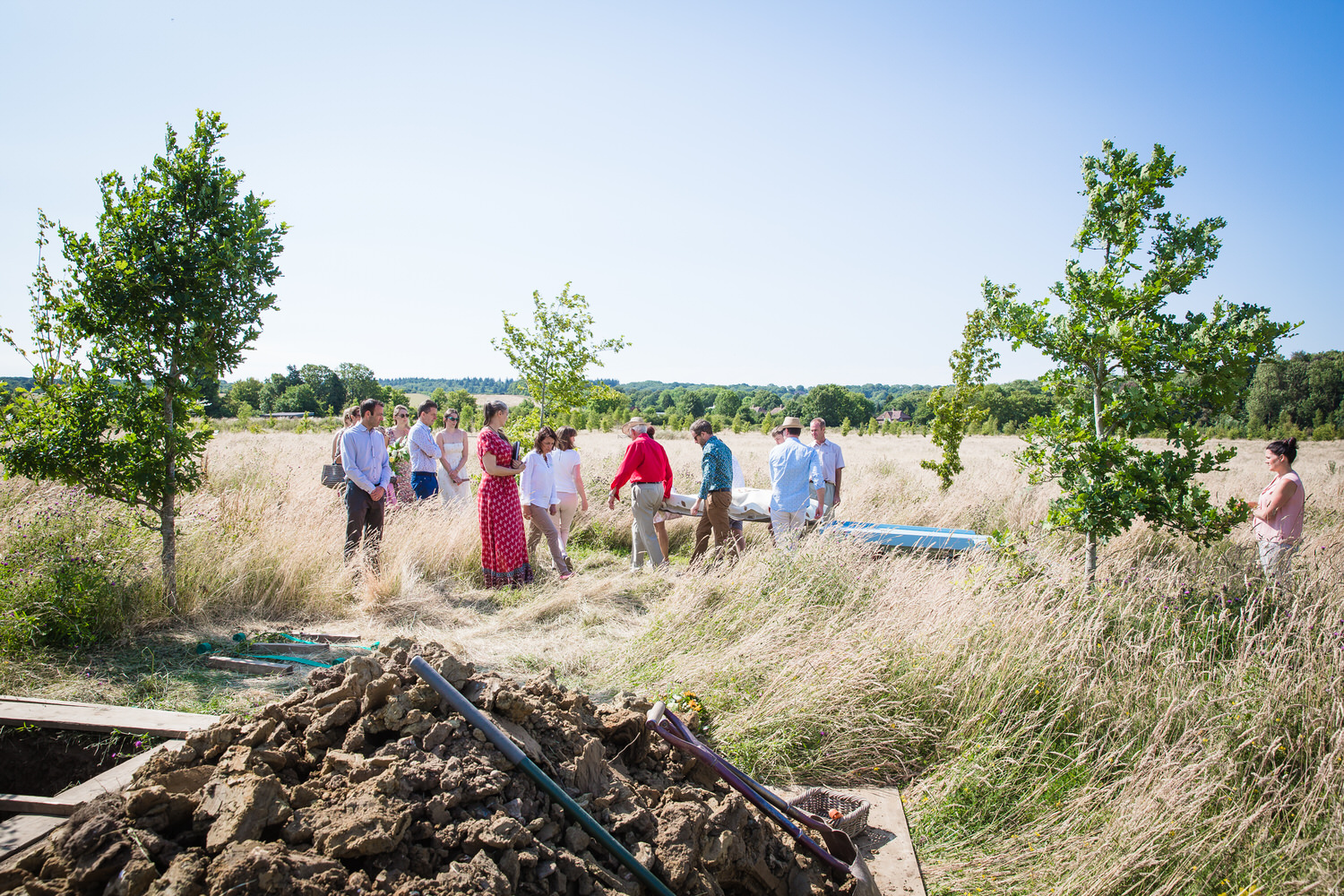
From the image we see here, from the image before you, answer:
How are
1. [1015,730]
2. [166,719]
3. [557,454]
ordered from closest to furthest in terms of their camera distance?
[166,719] < [1015,730] < [557,454]

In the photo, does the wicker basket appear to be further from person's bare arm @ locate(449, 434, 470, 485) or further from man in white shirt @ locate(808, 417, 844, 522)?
person's bare arm @ locate(449, 434, 470, 485)

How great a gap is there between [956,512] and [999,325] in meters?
5.43

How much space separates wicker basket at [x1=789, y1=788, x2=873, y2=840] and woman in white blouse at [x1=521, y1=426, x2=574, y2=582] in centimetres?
491

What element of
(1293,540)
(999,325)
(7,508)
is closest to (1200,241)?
(999,325)

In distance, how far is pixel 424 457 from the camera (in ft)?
30.9

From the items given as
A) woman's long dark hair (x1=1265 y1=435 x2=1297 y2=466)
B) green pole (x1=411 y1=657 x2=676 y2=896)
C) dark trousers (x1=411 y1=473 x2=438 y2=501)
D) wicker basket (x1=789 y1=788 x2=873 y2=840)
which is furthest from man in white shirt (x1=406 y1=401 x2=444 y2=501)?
woman's long dark hair (x1=1265 y1=435 x2=1297 y2=466)

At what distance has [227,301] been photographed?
589 centimetres

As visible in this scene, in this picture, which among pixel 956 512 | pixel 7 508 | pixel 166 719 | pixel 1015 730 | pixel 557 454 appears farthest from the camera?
pixel 956 512

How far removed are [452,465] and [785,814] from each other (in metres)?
7.63

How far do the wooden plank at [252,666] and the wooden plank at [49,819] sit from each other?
1.92 metres

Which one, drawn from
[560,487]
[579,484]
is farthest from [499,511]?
[579,484]

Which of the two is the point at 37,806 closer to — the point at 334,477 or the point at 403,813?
the point at 403,813

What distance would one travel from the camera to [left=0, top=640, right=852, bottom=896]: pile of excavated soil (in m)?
1.94

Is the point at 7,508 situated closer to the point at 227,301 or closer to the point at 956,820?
the point at 227,301
